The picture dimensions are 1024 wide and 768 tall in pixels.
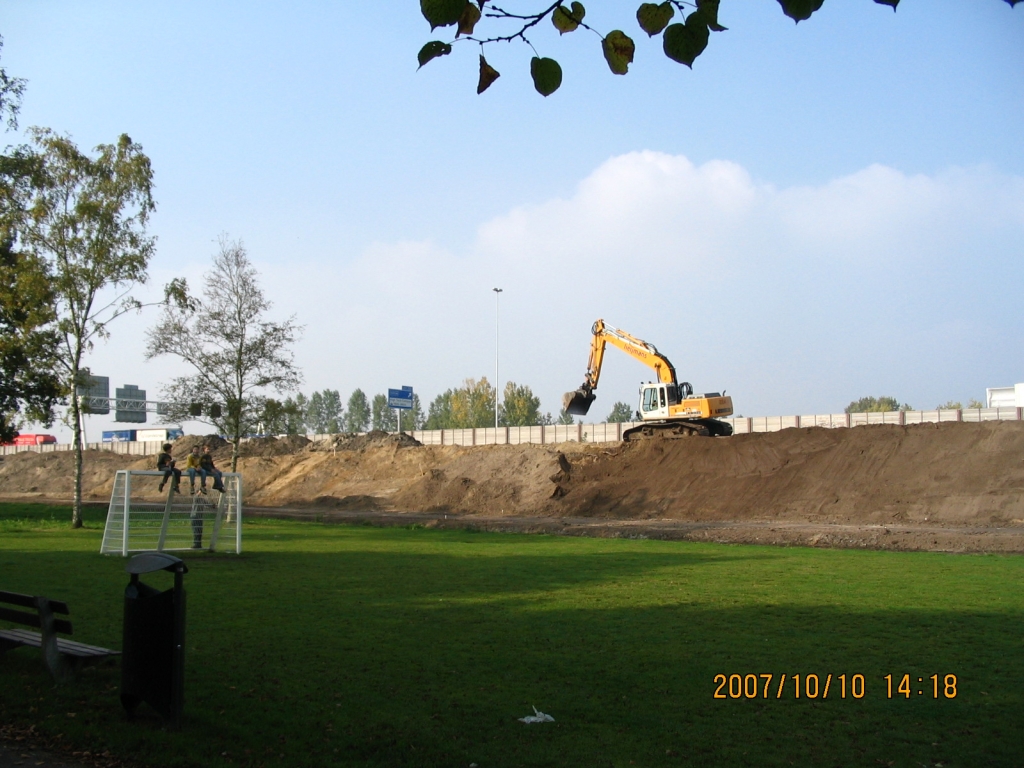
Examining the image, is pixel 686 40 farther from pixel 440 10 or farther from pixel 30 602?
pixel 30 602

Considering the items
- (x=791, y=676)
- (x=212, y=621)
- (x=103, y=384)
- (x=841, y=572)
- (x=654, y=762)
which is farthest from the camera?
(x=103, y=384)

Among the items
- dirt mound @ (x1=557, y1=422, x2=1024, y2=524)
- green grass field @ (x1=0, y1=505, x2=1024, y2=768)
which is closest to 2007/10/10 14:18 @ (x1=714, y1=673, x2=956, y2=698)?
green grass field @ (x1=0, y1=505, x2=1024, y2=768)

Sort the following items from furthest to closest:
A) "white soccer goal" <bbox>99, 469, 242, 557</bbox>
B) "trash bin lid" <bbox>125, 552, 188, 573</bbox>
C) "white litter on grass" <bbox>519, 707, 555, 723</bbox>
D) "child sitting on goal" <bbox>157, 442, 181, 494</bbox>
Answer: "child sitting on goal" <bbox>157, 442, 181, 494</bbox>, "white soccer goal" <bbox>99, 469, 242, 557</bbox>, "white litter on grass" <bbox>519, 707, 555, 723</bbox>, "trash bin lid" <bbox>125, 552, 188, 573</bbox>

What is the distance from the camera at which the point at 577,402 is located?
136ft

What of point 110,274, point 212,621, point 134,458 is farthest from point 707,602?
point 134,458

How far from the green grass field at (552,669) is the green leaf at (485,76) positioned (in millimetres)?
4227

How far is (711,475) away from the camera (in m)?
37.6

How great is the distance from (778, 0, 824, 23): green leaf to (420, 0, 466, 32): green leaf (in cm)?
145

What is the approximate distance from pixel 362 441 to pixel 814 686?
193 ft

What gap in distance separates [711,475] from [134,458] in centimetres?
5396

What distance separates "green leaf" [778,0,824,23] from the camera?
3.81 m

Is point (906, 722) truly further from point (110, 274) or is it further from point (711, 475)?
point (711, 475)

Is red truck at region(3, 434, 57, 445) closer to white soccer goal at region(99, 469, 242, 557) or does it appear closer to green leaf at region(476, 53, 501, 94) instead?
white soccer goal at region(99, 469, 242, 557)

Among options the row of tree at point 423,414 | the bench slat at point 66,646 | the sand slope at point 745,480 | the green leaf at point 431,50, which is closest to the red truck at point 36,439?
the row of tree at point 423,414
